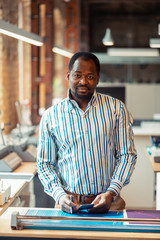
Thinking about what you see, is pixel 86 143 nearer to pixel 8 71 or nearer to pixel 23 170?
pixel 23 170

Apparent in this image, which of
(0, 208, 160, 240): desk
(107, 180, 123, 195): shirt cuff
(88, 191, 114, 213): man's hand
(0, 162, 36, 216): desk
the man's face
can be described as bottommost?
(0, 162, 36, 216): desk

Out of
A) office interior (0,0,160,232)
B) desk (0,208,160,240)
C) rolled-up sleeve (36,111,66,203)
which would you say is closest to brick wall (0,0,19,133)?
office interior (0,0,160,232)

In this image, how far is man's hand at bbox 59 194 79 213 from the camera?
1838mm

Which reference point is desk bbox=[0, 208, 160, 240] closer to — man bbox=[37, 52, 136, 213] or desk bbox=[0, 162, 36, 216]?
man bbox=[37, 52, 136, 213]

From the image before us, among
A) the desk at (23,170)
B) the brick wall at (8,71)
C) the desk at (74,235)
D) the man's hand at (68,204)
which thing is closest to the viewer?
the desk at (74,235)

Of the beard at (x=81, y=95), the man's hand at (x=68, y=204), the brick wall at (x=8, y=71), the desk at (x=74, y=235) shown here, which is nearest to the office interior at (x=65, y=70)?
the brick wall at (x=8, y=71)

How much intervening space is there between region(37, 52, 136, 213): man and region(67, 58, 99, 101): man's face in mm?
24

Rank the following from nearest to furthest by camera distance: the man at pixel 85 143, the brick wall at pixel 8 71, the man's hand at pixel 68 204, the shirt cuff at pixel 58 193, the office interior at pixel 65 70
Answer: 1. the man's hand at pixel 68 204
2. the shirt cuff at pixel 58 193
3. the man at pixel 85 143
4. the office interior at pixel 65 70
5. the brick wall at pixel 8 71

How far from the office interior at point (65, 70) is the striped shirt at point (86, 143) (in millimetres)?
525

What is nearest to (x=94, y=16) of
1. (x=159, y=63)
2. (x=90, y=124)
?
(x=159, y=63)

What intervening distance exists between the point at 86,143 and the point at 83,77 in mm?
379

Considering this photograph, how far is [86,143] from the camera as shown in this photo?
6.78 feet

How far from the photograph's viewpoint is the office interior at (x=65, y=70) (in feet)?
15.1

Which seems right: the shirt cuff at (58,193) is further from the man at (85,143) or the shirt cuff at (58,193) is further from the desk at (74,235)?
the desk at (74,235)
